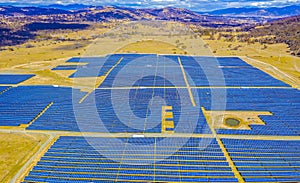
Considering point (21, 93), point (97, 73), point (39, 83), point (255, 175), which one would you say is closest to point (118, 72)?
point (97, 73)

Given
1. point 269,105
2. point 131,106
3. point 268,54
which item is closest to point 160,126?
point 131,106

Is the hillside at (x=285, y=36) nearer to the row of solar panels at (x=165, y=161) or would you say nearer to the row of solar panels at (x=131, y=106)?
the row of solar panels at (x=131, y=106)

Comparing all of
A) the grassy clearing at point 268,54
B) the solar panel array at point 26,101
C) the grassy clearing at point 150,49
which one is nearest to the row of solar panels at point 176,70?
the grassy clearing at point 268,54

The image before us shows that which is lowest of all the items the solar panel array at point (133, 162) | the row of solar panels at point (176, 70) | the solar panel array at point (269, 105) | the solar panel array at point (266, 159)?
the solar panel array at point (133, 162)

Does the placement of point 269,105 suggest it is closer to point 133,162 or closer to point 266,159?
point 266,159

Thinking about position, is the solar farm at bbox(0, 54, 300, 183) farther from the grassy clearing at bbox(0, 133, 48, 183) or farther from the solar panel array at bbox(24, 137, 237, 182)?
the grassy clearing at bbox(0, 133, 48, 183)

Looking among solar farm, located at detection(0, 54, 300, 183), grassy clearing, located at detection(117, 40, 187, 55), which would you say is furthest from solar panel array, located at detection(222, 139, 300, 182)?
grassy clearing, located at detection(117, 40, 187, 55)
